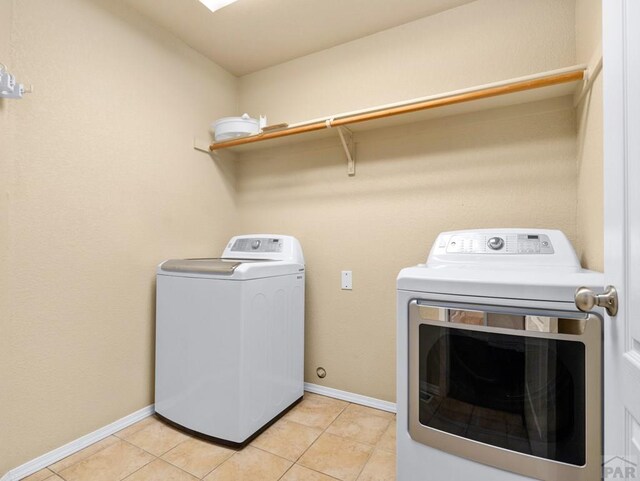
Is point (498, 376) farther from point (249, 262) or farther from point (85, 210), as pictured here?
point (85, 210)

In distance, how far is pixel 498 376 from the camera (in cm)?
102

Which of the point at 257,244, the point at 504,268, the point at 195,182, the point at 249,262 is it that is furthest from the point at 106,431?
the point at 504,268

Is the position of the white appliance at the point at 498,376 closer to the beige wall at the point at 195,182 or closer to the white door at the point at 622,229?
the white door at the point at 622,229

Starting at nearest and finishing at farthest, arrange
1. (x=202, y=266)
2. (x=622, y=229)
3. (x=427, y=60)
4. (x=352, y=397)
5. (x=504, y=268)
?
1. (x=622, y=229)
2. (x=504, y=268)
3. (x=202, y=266)
4. (x=427, y=60)
5. (x=352, y=397)

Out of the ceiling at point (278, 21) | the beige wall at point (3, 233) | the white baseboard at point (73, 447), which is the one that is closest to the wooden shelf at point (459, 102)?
the ceiling at point (278, 21)

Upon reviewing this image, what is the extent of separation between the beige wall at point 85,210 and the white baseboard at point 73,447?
3cm

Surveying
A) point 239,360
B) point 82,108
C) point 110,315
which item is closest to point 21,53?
point 82,108

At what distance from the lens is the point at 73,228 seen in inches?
59.0

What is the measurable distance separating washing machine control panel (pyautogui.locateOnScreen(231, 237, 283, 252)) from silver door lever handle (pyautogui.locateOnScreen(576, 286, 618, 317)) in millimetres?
1592

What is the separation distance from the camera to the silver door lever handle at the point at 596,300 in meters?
0.64

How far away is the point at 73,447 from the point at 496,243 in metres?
2.17

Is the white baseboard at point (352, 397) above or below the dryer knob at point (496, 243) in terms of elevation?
below

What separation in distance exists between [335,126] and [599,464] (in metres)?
1.75

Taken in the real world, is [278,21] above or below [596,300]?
above
